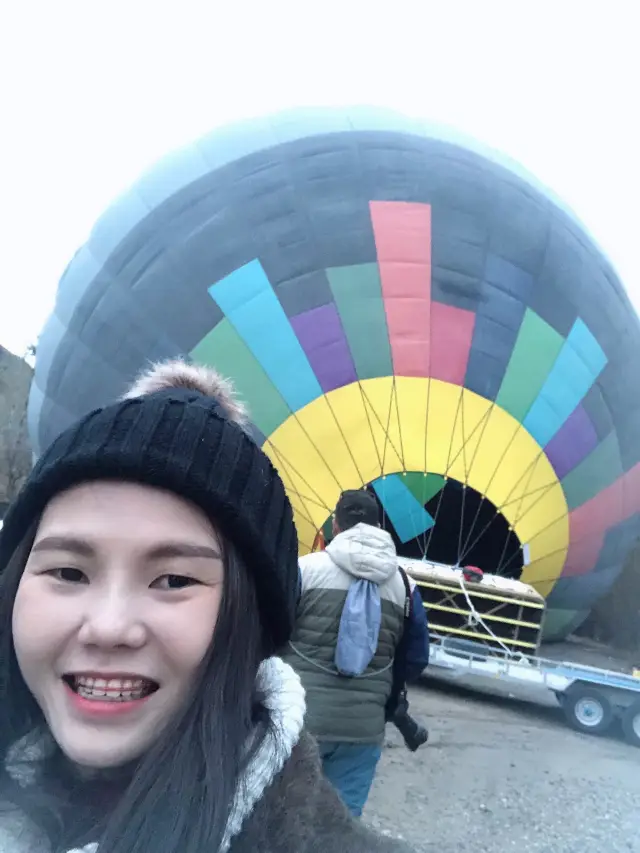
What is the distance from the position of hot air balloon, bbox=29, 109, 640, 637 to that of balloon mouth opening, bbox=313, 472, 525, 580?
1cm

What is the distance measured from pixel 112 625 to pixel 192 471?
19 centimetres

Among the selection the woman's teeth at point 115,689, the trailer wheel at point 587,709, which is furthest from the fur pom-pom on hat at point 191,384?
the trailer wheel at point 587,709

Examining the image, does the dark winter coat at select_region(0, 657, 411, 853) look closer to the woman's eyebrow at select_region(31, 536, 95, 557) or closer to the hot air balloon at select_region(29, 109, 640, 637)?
the woman's eyebrow at select_region(31, 536, 95, 557)

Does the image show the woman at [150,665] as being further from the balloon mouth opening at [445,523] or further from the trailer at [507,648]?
the trailer at [507,648]

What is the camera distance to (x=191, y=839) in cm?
74

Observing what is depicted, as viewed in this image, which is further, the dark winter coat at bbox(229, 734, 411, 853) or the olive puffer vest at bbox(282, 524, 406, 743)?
the olive puffer vest at bbox(282, 524, 406, 743)

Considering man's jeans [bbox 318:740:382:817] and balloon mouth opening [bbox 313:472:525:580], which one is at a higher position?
balloon mouth opening [bbox 313:472:525:580]

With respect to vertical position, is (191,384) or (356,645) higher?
(191,384)

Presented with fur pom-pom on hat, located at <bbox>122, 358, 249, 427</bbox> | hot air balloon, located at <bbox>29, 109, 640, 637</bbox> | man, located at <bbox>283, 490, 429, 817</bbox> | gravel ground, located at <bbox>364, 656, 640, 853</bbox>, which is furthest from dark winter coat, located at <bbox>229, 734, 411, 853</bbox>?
hot air balloon, located at <bbox>29, 109, 640, 637</bbox>

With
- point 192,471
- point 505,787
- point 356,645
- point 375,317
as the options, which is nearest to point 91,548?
point 192,471

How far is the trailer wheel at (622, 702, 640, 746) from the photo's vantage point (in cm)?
397

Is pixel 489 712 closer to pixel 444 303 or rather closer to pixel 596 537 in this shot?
pixel 596 537

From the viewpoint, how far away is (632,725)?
13.1ft

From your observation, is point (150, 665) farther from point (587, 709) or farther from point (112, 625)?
point (587, 709)
